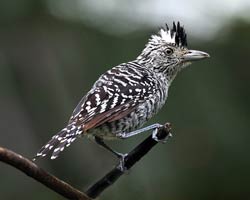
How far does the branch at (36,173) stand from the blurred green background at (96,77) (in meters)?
3.32

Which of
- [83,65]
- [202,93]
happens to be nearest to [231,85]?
[202,93]

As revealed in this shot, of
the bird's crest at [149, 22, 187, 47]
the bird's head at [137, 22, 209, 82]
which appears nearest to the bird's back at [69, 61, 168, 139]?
the bird's head at [137, 22, 209, 82]

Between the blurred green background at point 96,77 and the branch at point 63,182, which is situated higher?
the branch at point 63,182

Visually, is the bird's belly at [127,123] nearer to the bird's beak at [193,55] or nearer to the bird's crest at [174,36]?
the bird's beak at [193,55]

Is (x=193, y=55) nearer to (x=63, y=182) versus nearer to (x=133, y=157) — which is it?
(x=133, y=157)

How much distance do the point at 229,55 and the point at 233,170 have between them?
4.45 feet

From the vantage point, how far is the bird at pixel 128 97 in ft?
19.0

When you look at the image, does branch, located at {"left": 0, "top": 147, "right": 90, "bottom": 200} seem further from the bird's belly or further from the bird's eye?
the bird's eye

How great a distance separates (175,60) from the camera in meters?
7.06

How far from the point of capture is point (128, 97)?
6.26 metres

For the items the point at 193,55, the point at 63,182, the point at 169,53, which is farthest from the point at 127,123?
the point at 63,182

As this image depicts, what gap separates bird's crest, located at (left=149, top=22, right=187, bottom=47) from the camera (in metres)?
7.07

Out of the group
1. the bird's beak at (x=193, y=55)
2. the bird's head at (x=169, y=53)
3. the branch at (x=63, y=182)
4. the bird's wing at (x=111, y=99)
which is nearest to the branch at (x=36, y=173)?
the branch at (x=63, y=182)

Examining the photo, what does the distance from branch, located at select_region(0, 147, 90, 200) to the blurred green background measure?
3.32 m
